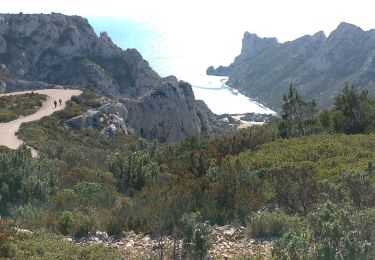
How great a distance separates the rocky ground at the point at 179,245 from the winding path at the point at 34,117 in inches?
944

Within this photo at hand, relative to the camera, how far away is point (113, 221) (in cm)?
1190

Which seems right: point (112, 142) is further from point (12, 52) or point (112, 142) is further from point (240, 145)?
point (12, 52)

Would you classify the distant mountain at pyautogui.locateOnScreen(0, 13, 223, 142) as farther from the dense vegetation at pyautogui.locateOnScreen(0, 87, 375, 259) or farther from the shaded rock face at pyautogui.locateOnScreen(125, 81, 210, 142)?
the dense vegetation at pyautogui.locateOnScreen(0, 87, 375, 259)

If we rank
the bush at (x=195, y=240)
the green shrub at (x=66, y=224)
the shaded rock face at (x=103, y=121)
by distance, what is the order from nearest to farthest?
the bush at (x=195, y=240), the green shrub at (x=66, y=224), the shaded rock face at (x=103, y=121)

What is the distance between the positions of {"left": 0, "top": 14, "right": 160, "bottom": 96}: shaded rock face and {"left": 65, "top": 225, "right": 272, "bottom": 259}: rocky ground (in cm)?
9754

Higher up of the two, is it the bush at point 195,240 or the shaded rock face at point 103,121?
the bush at point 195,240

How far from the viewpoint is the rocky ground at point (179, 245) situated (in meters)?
9.80

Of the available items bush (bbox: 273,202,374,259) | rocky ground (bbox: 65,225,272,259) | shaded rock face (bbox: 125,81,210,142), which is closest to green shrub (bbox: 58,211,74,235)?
rocky ground (bbox: 65,225,272,259)

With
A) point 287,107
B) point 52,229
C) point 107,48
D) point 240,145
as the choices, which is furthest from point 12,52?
point 52,229

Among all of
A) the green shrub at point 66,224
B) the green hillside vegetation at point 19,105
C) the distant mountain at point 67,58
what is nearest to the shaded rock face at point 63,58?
the distant mountain at point 67,58

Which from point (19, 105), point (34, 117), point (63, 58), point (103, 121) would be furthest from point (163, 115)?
point (63, 58)

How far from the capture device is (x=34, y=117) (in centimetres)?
5553

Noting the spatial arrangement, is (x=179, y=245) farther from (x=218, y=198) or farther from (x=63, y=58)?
(x=63, y=58)

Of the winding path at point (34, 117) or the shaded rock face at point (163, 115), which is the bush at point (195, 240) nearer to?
the winding path at point (34, 117)
